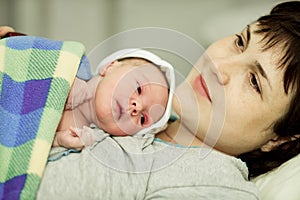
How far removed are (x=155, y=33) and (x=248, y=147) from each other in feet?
1.15

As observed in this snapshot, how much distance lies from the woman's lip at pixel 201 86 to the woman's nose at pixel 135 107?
165 millimetres

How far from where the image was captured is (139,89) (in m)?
1.02

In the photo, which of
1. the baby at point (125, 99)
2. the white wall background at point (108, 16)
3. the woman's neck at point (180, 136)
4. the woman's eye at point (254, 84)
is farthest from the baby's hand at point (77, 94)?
the white wall background at point (108, 16)

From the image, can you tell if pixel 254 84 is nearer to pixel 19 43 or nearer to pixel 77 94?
pixel 77 94

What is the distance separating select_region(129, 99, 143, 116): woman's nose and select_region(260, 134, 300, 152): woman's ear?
34cm

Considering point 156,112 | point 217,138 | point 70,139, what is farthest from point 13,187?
point 217,138

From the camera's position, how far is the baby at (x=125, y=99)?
98 centimetres

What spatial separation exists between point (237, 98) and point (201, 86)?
0.09 meters

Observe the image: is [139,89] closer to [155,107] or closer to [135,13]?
[155,107]

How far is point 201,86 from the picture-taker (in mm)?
1097

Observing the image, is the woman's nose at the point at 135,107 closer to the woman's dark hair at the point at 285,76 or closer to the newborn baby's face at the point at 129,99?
the newborn baby's face at the point at 129,99

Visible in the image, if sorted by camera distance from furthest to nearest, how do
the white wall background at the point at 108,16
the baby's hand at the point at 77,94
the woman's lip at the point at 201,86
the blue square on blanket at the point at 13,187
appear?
the white wall background at the point at 108,16
the woman's lip at the point at 201,86
the baby's hand at the point at 77,94
the blue square on blanket at the point at 13,187

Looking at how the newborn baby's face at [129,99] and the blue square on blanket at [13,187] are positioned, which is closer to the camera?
the blue square on blanket at [13,187]

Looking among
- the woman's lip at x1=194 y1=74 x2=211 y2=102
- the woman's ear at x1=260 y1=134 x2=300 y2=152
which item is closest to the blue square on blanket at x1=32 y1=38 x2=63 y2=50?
the woman's lip at x1=194 y1=74 x2=211 y2=102
